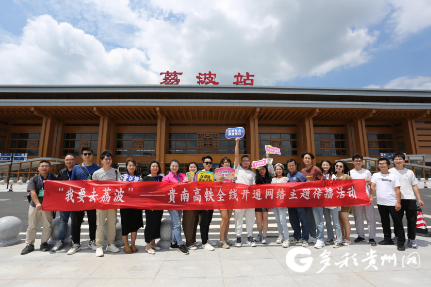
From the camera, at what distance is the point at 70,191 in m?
4.93

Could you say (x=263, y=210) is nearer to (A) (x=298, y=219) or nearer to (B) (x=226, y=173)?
(A) (x=298, y=219)

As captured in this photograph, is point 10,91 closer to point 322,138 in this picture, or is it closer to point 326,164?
point 326,164

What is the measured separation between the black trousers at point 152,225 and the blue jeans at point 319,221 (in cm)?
381

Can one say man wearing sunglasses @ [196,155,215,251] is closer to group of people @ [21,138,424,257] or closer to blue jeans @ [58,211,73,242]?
group of people @ [21,138,424,257]

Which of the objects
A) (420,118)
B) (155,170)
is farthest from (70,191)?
(420,118)

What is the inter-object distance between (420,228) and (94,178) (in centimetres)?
873

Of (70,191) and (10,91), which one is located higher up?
(10,91)

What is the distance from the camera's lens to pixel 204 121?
104 ft

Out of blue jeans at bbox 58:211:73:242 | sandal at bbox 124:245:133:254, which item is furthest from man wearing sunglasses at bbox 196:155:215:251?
blue jeans at bbox 58:211:73:242

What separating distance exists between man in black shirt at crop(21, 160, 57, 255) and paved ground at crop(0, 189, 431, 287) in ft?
0.89

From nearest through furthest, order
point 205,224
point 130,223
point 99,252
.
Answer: point 99,252 < point 130,223 < point 205,224

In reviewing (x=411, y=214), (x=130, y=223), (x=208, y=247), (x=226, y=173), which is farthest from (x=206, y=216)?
(x=411, y=214)

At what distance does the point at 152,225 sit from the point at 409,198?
6.01 meters

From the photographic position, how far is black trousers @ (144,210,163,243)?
4695 mm
